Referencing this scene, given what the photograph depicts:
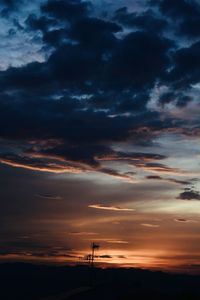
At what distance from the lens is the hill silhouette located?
76500 millimetres

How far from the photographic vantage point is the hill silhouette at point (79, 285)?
251ft

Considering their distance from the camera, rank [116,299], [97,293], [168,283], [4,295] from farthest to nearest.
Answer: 1. [168,283]
2. [4,295]
3. [116,299]
4. [97,293]

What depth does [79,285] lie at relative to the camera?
6186 inches

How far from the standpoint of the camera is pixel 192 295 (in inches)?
3046

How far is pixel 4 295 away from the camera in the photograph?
140m

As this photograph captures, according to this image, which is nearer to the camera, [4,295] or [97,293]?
[97,293]

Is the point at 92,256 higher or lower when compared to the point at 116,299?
higher

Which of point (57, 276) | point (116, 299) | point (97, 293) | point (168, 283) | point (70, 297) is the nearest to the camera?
point (70, 297)

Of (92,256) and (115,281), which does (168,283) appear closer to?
(92,256)

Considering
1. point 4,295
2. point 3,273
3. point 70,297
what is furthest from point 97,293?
point 3,273

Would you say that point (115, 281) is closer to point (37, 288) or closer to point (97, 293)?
point (97, 293)

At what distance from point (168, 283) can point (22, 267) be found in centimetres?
5956

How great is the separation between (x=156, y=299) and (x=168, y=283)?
118 m

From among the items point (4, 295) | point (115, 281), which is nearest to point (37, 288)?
point (4, 295)
